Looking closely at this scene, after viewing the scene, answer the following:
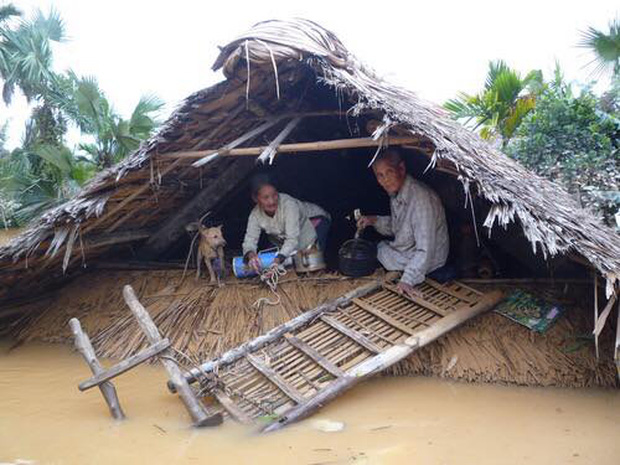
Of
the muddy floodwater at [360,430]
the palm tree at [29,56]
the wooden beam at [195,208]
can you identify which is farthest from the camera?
the palm tree at [29,56]

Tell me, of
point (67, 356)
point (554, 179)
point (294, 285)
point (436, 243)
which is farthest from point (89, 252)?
point (554, 179)

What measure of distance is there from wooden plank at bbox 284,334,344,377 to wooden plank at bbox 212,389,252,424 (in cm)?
58

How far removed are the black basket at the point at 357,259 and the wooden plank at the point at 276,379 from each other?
4.04 ft

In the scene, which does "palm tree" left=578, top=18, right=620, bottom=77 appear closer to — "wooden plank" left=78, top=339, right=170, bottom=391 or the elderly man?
the elderly man

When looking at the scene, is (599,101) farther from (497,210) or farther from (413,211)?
(497,210)

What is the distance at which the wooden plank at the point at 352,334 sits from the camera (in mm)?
3196

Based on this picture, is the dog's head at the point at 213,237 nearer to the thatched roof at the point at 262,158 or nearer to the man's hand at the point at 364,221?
the thatched roof at the point at 262,158

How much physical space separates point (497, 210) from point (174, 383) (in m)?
2.10

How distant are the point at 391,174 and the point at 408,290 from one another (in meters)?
0.91

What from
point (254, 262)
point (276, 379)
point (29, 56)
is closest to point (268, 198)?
point (254, 262)

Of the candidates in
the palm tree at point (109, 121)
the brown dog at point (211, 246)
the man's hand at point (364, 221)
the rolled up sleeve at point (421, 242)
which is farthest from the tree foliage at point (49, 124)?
the rolled up sleeve at point (421, 242)

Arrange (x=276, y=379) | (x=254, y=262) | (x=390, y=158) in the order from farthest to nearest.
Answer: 1. (x=254, y=262)
2. (x=390, y=158)
3. (x=276, y=379)

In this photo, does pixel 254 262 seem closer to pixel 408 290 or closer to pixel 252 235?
pixel 252 235

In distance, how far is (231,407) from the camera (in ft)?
9.16
